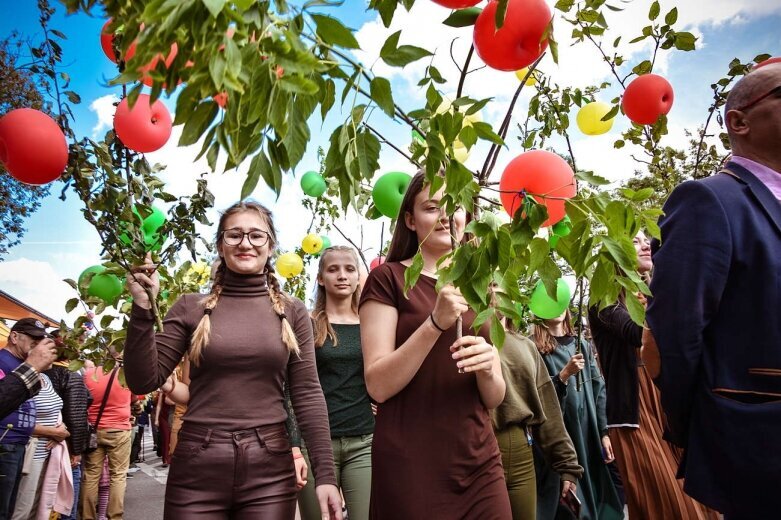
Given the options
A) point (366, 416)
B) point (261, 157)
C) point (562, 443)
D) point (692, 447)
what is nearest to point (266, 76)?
point (261, 157)

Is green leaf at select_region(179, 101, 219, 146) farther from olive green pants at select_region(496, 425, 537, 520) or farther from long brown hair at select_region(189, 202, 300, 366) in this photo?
olive green pants at select_region(496, 425, 537, 520)

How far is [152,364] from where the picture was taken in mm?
2229

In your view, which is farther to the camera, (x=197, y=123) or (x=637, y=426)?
(x=637, y=426)

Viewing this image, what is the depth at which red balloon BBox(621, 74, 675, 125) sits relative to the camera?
3213 mm

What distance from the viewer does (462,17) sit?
1404 mm

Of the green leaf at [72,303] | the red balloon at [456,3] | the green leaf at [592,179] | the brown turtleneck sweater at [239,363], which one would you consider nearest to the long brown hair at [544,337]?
the brown turtleneck sweater at [239,363]

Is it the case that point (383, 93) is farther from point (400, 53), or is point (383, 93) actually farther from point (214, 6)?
point (214, 6)

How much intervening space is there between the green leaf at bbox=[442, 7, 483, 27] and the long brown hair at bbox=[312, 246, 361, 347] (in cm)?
247

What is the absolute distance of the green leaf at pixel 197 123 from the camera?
2.84ft

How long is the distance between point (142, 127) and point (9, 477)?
3.79 meters

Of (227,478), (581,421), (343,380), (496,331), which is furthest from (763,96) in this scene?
(581,421)

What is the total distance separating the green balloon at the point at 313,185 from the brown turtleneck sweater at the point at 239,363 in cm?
341

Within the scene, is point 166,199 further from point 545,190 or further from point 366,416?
point 545,190

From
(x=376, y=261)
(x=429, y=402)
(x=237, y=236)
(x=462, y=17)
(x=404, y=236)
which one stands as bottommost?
(x=429, y=402)
